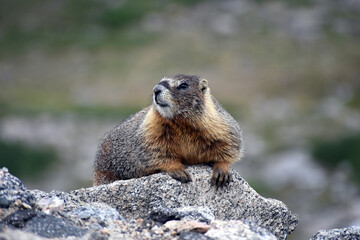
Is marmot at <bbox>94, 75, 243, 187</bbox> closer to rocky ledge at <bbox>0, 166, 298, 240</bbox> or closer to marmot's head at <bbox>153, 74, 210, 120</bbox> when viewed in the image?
marmot's head at <bbox>153, 74, 210, 120</bbox>

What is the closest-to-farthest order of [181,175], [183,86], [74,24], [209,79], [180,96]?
[181,175]
[180,96]
[183,86]
[209,79]
[74,24]

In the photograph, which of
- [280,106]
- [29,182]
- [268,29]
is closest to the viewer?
[29,182]

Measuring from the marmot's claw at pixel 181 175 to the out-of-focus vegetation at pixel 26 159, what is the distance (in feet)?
37.6

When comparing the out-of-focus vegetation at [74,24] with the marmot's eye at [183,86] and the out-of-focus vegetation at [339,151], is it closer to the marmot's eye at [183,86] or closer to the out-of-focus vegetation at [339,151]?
the out-of-focus vegetation at [339,151]

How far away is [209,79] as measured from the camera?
2447 centimetres

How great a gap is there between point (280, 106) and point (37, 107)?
8.75 metres

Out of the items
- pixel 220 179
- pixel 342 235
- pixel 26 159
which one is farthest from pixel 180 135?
pixel 26 159

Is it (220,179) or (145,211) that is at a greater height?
(220,179)

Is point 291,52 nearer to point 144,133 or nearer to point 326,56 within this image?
point 326,56

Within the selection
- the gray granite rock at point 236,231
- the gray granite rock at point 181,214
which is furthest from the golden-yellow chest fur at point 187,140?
the gray granite rock at point 236,231

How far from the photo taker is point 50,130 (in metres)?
21.4

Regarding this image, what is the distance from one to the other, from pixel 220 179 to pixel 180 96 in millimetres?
1339

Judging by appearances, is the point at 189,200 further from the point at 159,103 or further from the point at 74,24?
the point at 74,24

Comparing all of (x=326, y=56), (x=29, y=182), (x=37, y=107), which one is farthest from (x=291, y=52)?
(x=29, y=182)
